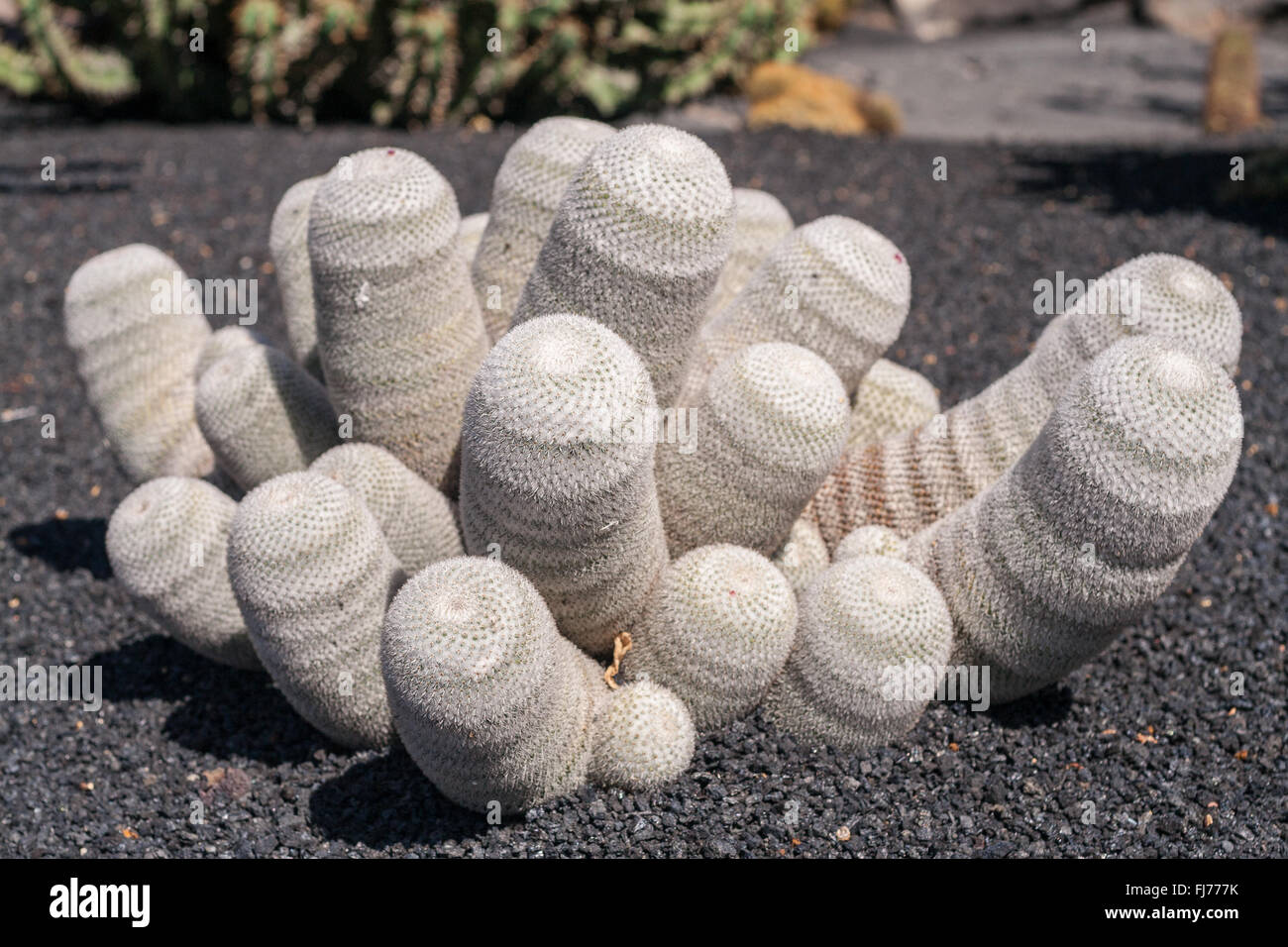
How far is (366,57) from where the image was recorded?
389 inches

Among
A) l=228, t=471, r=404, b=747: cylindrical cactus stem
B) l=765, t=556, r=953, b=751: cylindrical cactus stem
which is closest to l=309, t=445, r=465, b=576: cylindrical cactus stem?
l=228, t=471, r=404, b=747: cylindrical cactus stem

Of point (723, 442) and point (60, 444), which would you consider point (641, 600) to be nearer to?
point (723, 442)

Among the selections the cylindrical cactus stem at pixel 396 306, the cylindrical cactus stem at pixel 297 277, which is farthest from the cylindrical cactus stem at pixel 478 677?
the cylindrical cactus stem at pixel 297 277

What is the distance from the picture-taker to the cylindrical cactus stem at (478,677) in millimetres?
3100

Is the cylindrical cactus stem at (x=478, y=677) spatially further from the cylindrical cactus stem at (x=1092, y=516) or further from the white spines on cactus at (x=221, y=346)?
the white spines on cactus at (x=221, y=346)

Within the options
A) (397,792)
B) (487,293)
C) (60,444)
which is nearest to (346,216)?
(487,293)

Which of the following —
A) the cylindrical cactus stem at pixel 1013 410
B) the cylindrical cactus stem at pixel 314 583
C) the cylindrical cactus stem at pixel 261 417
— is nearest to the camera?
the cylindrical cactus stem at pixel 314 583

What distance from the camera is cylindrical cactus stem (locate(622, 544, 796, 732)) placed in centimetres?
356

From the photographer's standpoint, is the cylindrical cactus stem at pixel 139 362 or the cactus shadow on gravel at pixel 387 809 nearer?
the cactus shadow on gravel at pixel 387 809

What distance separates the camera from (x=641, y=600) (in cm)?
370

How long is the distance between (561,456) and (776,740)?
1.24m

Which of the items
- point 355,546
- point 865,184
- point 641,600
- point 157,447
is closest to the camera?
point 355,546

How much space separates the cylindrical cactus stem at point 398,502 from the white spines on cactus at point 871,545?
1247 millimetres

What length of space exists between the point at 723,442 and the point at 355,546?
1.10 metres
